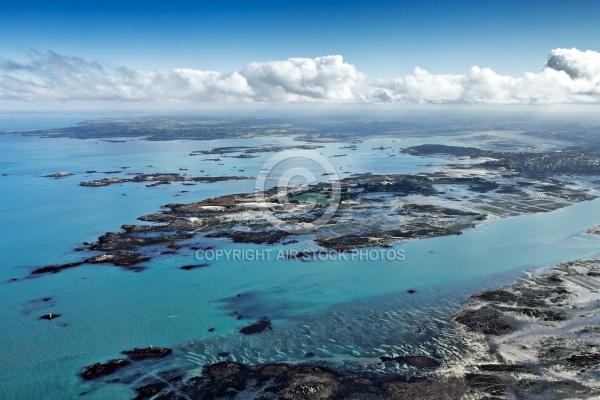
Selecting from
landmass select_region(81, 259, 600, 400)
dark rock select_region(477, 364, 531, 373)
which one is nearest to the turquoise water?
landmass select_region(81, 259, 600, 400)

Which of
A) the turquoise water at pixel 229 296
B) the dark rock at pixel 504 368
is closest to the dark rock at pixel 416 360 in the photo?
the turquoise water at pixel 229 296

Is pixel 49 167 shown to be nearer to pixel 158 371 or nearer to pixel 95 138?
pixel 95 138

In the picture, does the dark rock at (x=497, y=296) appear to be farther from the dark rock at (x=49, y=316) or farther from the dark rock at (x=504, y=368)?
the dark rock at (x=49, y=316)

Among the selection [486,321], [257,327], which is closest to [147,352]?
[257,327]

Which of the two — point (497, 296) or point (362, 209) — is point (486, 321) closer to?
point (497, 296)

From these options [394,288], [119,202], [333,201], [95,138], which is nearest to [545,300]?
[394,288]

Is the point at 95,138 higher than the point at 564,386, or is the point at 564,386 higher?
the point at 95,138
